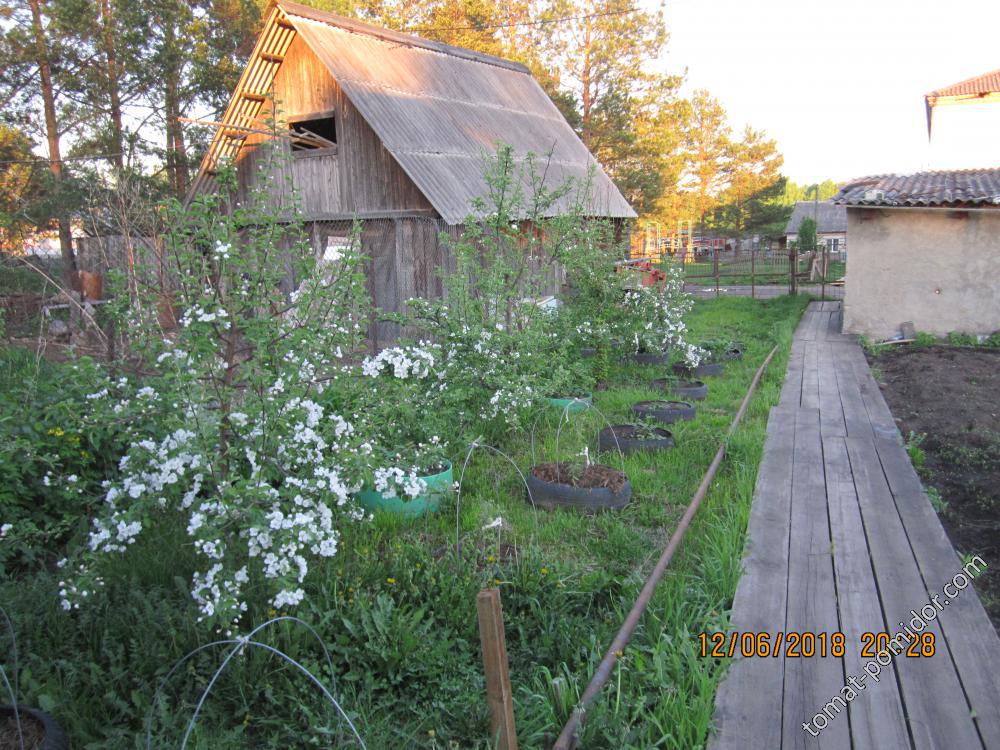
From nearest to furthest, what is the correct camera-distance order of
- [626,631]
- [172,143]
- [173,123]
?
[626,631] < [173,123] < [172,143]

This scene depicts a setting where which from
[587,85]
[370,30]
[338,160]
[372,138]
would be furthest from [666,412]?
[587,85]

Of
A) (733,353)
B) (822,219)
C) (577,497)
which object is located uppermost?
(822,219)

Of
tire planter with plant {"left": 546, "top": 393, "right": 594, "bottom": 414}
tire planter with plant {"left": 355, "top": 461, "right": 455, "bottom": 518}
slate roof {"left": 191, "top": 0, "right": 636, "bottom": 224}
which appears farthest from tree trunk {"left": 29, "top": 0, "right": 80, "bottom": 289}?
tire planter with plant {"left": 355, "top": 461, "right": 455, "bottom": 518}

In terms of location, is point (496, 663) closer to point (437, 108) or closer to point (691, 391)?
point (691, 391)

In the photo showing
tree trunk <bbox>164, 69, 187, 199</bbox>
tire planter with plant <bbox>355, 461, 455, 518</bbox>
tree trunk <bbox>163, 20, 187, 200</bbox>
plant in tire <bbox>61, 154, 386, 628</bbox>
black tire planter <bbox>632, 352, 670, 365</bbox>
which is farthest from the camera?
tree trunk <bbox>164, 69, 187, 199</bbox>

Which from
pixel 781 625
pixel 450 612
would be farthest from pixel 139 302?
pixel 781 625

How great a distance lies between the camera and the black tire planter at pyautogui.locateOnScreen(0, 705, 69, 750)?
2453mm

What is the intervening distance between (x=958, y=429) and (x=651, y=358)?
381cm

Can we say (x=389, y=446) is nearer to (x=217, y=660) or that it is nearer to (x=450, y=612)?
(x=450, y=612)

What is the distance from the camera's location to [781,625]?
10.8 ft

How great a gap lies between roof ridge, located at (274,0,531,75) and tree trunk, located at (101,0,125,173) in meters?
6.27

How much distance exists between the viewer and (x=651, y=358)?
9.55m

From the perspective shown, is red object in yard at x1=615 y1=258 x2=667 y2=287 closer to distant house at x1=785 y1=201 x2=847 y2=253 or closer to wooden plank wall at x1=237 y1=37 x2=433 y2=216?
wooden plank wall at x1=237 y1=37 x2=433 y2=216

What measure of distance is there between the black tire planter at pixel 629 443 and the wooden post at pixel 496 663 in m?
3.39
